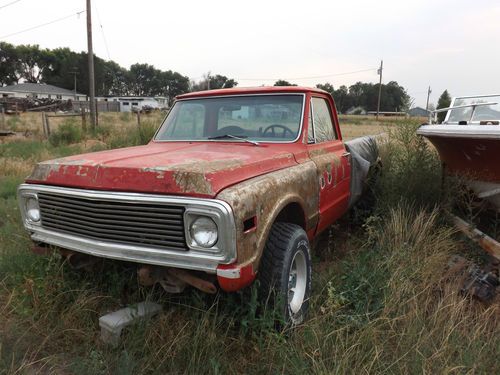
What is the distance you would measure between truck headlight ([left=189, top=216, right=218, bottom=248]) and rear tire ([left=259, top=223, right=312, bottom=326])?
0.55 metres

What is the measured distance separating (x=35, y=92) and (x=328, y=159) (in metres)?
72.4

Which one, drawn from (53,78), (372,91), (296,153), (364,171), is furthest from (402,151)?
(53,78)

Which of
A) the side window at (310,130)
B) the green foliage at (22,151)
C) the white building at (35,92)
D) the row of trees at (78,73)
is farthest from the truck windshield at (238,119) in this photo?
the row of trees at (78,73)

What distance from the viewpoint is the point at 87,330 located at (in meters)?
2.72

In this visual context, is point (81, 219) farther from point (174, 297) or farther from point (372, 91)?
point (372, 91)

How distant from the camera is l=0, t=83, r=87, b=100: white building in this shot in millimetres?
Answer: 62406

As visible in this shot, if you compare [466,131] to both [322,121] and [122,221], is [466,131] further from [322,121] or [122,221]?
[122,221]

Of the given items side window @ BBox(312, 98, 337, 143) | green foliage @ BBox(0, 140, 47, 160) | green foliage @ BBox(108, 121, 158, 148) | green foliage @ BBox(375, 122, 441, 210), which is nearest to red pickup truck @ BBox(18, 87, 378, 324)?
side window @ BBox(312, 98, 337, 143)

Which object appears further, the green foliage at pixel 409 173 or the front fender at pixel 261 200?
the green foliage at pixel 409 173

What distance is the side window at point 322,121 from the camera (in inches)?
153

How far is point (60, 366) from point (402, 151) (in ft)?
13.9

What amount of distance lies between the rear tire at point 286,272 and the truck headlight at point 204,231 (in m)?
0.55

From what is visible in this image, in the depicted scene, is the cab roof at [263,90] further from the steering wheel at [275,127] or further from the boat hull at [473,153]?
the boat hull at [473,153]

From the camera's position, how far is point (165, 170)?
2.29 metres
